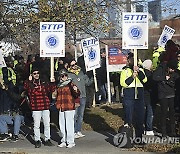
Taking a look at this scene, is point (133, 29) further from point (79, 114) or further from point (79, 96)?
point (79, 114)

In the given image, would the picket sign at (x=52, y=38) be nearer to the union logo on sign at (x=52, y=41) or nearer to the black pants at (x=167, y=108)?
the union logo on sign at (x=52, y=41)

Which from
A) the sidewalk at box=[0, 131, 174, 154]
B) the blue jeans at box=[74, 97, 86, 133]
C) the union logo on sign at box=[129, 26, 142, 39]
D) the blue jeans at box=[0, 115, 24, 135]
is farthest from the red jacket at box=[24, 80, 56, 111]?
the union logo on sign at box=[129, 26, 142, 39]

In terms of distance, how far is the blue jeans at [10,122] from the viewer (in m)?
12.9

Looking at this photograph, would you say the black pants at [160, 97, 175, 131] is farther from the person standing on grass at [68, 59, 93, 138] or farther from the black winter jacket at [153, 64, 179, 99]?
the person standing on grass at [68, 59, 93, 138]

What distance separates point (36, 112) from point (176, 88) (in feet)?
11.5

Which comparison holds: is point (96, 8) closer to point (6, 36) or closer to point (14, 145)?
point (6, 36)

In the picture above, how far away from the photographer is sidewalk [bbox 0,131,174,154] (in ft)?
37.7

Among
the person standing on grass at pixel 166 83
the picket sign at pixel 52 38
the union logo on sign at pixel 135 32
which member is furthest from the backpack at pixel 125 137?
the picket sign at pixel 52 38

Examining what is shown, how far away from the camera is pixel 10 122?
13047 mm

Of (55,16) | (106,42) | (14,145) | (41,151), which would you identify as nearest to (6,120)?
(14,145)

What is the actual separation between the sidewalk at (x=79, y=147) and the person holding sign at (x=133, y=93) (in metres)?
0.74

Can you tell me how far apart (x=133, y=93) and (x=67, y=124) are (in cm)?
165

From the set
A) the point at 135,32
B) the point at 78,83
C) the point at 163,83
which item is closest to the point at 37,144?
the point at 78,83

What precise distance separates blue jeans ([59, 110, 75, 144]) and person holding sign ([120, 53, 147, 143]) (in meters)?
1.24
